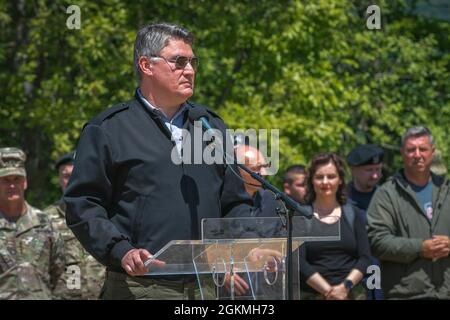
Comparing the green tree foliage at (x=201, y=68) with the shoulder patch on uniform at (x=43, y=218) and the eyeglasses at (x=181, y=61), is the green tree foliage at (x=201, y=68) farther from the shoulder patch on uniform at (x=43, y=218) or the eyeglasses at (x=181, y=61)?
the eyeglasses at (x=181, y=61)

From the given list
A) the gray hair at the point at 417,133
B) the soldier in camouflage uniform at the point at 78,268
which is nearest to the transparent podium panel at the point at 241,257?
the gray hair at the point at 417,133

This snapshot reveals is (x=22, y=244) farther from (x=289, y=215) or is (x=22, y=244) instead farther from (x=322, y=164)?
(x=289, y=215)

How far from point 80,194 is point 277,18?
8467mm

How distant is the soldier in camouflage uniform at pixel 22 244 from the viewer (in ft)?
25.3

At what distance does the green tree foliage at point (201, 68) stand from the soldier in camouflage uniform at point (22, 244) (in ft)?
14.5

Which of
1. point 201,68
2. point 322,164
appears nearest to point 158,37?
point 322,164

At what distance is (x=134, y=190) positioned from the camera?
4707mm

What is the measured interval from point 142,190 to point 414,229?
381cm

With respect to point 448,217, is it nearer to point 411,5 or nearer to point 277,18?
point 277,18

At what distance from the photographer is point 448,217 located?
26.5 feet

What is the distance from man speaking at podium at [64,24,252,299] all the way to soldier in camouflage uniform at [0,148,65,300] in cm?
294

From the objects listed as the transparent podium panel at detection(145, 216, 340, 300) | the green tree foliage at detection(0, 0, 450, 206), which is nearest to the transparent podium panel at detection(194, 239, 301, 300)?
the transparent podium panel at detection(145, 216, 340, 300)

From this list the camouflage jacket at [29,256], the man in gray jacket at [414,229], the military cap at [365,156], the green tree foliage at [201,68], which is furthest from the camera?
the green tree foliage at [201,68]
